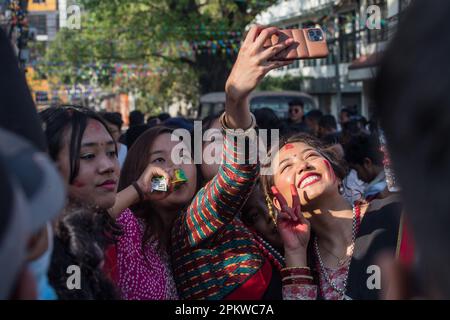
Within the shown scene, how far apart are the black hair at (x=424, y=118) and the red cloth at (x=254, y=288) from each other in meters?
1.76

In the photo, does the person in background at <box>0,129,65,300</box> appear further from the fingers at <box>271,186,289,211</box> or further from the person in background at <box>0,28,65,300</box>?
the fingers at <box>271,186,289,211</box>

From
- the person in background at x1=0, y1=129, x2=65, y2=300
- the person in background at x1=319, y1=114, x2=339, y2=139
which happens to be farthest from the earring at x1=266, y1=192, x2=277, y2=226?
the person in background at x1=319, y1=114, x2=339, y2=139

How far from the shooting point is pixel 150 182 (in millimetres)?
2686

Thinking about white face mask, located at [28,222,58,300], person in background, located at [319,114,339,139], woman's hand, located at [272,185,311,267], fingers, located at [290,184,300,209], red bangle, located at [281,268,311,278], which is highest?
white face mask, located at [28,222,58,300]

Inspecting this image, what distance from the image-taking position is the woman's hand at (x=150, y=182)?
8.75ft

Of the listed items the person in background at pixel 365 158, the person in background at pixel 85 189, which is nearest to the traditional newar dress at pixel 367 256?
the person in background at pixel 85 189

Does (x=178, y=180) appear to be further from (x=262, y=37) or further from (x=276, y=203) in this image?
(x=262, y=37)

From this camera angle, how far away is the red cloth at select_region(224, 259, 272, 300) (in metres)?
2.47

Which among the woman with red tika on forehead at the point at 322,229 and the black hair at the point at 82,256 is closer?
the black hair at the point at 82,256

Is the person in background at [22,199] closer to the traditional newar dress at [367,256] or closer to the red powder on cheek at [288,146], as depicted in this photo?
the traditional newar dress at [367,256]

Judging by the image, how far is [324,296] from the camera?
2.60m

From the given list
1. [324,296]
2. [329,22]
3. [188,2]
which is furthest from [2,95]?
[329,22]

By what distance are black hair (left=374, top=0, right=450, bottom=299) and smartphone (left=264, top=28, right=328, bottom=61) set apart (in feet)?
5.30
